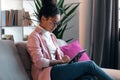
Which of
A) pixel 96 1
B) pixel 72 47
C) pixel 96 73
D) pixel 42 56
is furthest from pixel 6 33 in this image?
pixel 96 73

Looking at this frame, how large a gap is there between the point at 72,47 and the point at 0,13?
A: 1.87 m

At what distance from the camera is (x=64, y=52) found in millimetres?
2572

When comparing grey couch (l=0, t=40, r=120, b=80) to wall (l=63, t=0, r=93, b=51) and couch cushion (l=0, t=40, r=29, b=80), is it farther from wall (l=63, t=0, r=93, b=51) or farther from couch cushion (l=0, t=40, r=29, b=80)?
wall (l=63, t=0, r=93, b=51)

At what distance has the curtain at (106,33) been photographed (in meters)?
3.55

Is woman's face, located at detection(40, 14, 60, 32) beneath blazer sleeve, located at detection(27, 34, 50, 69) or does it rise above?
above

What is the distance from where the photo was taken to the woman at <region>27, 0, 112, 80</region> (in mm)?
2035

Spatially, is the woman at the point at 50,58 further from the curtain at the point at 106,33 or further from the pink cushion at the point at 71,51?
the curtain at the point at 106,33

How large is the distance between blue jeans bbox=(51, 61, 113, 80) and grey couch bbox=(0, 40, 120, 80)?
0.21 m

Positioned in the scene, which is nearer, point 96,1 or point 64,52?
point 64,52

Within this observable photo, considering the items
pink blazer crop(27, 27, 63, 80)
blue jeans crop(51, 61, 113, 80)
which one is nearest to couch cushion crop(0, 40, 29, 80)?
pink blazer crop(27, 27, 63, 80)

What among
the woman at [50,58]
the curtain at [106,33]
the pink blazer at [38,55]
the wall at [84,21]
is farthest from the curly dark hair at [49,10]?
the wall at [84,21]

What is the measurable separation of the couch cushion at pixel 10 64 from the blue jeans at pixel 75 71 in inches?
10.7

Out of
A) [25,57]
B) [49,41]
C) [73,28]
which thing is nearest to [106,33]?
[73,28]

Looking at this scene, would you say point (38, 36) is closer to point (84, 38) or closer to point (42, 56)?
point (42, 56)
